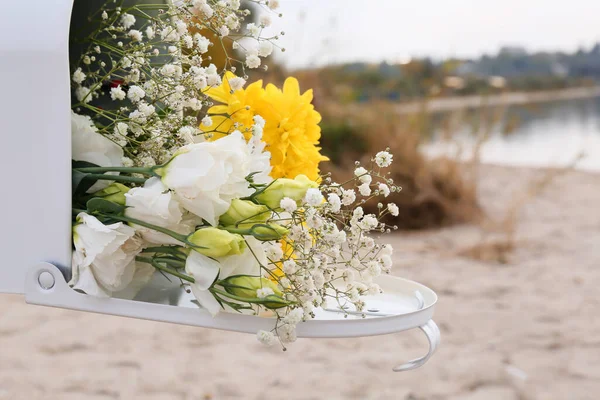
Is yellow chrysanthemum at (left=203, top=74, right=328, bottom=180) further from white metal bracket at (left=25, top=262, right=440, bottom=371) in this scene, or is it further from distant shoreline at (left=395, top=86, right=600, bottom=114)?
distant shoreline at (left=395, top=86, right=600, bottom=114)

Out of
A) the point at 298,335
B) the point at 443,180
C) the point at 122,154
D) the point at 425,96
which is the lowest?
the point at 443,180

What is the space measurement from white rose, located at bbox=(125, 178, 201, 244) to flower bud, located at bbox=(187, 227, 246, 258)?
0.03 m

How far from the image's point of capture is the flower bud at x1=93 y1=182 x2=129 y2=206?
24.7 inches

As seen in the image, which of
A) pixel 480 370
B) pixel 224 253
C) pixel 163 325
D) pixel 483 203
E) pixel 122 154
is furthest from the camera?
pixel 483 203

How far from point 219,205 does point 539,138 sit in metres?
7.83

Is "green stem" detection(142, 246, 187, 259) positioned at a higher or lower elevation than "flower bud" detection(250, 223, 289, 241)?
lower

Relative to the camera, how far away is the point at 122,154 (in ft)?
2.37

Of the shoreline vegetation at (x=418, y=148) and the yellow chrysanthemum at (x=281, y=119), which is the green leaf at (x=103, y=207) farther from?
the shoreline vegetation at (x=418, y=148)

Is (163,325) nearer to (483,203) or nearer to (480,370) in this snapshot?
(480,370)

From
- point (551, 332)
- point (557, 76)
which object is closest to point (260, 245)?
point (551, 332)

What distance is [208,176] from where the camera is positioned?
1.91 ft

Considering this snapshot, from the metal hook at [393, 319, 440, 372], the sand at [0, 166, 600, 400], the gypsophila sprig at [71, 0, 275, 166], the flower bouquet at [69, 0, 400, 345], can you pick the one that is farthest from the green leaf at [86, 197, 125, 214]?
the sand at [0, 166, 600, 400]

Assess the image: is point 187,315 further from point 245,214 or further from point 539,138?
point 539,138

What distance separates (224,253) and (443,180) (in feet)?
12.0
